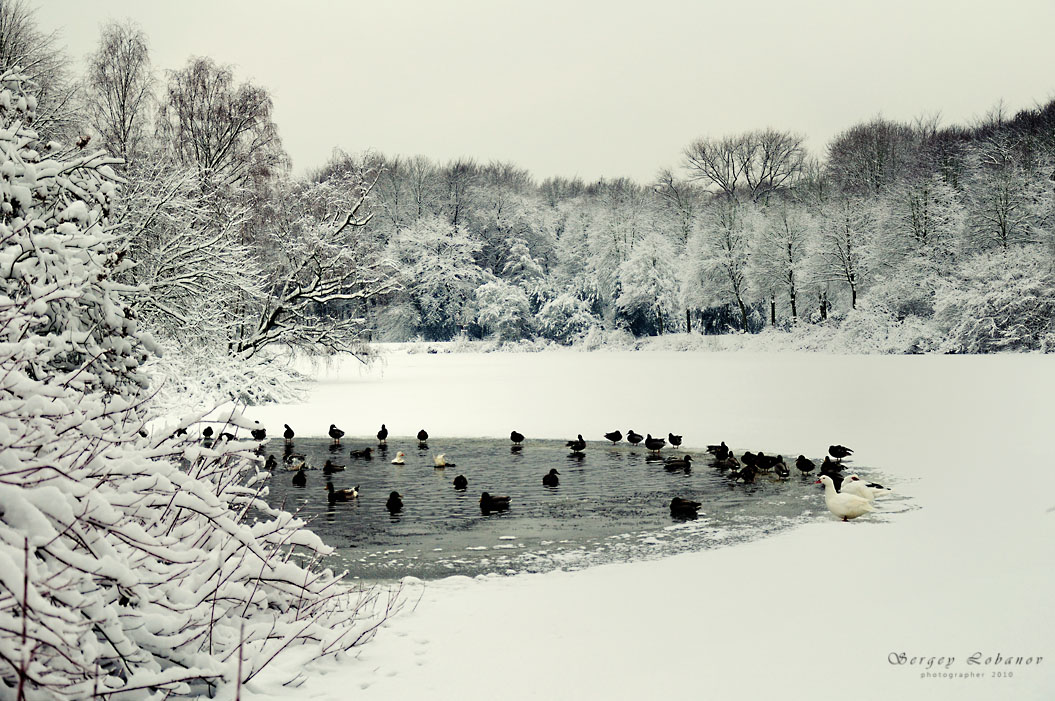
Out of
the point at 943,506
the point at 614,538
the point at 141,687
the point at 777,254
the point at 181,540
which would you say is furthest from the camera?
the point at 777,254

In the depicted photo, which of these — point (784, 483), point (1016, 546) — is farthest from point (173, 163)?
point (1016, 546)

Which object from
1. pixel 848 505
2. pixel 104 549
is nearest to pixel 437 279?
pixel 848 505

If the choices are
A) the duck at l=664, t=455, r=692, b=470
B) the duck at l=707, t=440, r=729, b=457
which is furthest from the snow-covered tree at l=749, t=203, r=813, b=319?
the duck at l=664, t=455, r=692, b=470

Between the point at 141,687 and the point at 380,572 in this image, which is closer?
the point at 141,687

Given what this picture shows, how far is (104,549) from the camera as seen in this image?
351cm

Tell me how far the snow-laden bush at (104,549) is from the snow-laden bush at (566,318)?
5278 centimetres

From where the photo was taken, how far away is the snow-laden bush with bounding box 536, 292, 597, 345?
58031mm

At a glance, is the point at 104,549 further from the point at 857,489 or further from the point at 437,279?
the point at 437,279

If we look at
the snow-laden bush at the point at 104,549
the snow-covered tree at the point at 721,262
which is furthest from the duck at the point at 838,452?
the snow-covered tree at the point at 721,262

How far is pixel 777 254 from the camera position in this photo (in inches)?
2015

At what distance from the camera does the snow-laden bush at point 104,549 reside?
10.4 ft

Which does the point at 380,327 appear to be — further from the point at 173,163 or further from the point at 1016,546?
the point at 1016,546

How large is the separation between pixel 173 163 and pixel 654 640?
2481 cm

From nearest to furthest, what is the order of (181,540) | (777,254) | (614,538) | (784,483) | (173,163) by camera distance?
(181,540) < (614,538) < (784,483) < (173,163) < (777,254)
